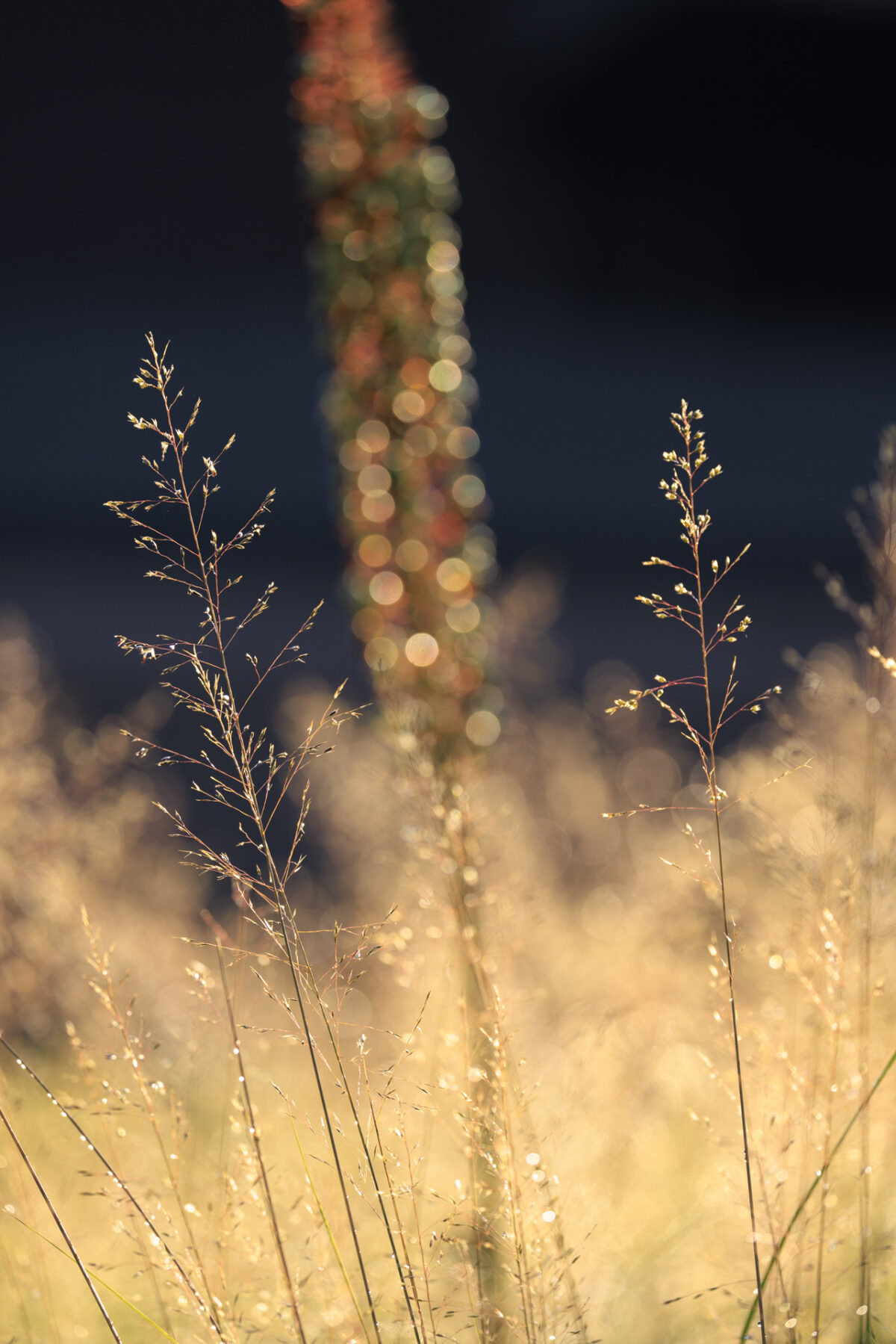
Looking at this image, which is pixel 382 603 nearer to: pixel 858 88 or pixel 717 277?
pixel 717 277

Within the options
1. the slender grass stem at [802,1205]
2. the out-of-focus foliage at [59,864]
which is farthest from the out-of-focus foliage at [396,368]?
the slender grass stem at [802,1205]

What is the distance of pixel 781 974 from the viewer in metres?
1.55

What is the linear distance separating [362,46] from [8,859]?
4.82ft

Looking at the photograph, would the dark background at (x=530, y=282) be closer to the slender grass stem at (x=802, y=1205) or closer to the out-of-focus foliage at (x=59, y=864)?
the out-of-focus foliage at (x=59, y=864)

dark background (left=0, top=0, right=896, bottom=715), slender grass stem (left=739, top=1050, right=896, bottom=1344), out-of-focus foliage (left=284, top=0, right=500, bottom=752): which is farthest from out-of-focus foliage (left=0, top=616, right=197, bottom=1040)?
dark background (left=0, top=0, right=896, bottom=715)

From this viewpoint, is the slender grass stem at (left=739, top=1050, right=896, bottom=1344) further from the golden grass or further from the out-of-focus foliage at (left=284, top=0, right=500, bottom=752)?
the out-of-focus foliage at (left=284, top=0, right=500, bottom=752)

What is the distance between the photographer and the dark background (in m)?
6.61

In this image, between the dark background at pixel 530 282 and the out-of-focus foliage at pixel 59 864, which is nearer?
the out-of-focus foliage at pixel 59 864

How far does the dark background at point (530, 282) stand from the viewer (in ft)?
21.7

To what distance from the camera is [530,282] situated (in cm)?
771

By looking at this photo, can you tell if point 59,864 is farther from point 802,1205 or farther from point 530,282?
point 530,282

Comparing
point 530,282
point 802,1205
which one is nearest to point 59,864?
point 802,1205

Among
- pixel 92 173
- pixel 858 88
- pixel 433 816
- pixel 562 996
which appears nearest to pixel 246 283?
pixel 92 173

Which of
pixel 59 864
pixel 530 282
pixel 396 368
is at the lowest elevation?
pixel 59 864
